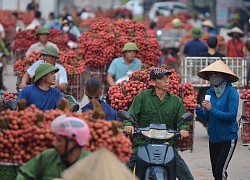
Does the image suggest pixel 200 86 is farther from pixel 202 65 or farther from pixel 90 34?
pixel 90 34

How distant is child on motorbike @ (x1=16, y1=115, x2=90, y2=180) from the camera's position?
6.80 m

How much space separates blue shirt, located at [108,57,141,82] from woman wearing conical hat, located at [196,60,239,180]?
4169 millimetres

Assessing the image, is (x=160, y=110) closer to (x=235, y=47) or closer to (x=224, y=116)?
(x=224, y=116)

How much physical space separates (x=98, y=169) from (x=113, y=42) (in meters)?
10.2

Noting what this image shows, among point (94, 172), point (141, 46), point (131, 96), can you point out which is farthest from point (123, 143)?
point (141, 46)

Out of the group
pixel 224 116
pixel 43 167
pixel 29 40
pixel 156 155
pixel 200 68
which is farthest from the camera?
pixel 29 40

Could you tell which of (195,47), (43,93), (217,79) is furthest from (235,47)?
(43,93)

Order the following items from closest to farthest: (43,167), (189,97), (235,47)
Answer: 1. (43,167)
2. (189,97)
3. (235,47)

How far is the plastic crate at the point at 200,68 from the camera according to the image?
16953mm

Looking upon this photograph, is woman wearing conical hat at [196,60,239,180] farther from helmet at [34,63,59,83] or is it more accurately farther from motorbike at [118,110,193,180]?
helmet at [34,63,59,83]

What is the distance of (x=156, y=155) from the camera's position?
9.16m

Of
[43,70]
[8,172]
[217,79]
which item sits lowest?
[8,172]

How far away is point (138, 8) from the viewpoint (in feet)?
156

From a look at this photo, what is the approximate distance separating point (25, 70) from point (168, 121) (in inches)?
184
